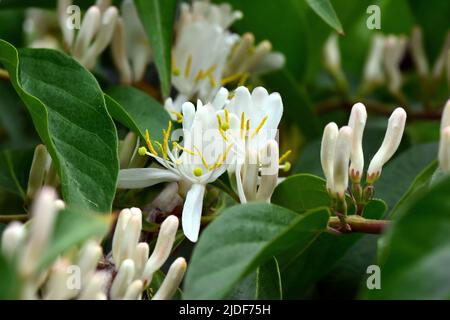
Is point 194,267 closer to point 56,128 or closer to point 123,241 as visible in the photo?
point 123,241

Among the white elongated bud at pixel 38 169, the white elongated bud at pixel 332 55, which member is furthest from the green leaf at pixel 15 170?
the white elongated bud at pixel 332 55

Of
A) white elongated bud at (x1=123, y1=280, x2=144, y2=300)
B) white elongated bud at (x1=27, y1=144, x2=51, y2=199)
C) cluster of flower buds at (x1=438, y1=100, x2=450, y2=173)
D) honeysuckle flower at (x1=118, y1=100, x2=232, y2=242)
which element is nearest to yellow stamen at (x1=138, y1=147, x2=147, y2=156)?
honeysuckle flower at (x1=118, y1=100, x2=232, y2=242)

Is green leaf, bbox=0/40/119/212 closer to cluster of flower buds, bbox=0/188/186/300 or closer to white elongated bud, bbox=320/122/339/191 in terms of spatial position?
cluster of flower buds, bbox=0/188/186/300

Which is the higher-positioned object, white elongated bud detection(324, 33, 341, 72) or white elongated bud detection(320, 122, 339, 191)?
white elongated bud detection(324, 33, 341, 72)

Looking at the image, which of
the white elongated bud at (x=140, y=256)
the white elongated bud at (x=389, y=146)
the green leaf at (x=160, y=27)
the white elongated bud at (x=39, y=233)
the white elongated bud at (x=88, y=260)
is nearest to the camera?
the white elongated bud at (x=39, y=233)

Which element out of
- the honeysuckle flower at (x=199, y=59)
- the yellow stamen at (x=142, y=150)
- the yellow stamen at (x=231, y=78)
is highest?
the honeysuckle flower at (x=199, y=59)

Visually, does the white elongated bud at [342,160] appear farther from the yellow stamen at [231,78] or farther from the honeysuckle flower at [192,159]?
the yellow stamen at [231,78]

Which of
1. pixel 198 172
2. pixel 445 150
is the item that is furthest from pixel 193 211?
pixel 445 150
